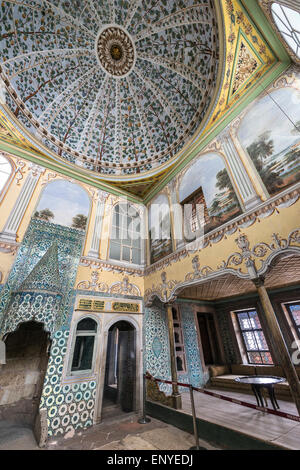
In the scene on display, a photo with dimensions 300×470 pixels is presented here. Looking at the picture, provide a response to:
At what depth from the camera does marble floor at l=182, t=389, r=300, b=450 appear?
3.27m

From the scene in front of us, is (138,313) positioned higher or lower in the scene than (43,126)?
lower

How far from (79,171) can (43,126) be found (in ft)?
6.93

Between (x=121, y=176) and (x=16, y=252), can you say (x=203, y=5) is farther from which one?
(x=16, y=252)

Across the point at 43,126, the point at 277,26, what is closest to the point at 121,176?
the point at 43,126

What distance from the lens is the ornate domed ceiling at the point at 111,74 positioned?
251 inches

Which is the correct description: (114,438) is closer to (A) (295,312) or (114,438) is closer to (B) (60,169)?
(A) (295,312)

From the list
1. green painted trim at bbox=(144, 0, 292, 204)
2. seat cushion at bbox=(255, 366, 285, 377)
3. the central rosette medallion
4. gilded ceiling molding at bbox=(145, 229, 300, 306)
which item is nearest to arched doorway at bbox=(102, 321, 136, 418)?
gilded ceiling molding at bbox=(145, 229, 300, 306)

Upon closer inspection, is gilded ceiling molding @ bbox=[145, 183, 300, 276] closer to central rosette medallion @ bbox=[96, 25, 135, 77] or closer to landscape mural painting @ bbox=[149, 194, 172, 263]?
landscape mural painting @ bbox=[149, 194, 172, 263]

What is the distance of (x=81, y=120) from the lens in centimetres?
846

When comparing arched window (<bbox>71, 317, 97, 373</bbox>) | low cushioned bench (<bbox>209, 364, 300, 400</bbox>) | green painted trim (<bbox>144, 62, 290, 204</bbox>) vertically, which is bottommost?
low cushioned bench (<bbox>209, 364, 300, 400</bbox>)

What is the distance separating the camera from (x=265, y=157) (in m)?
4.92

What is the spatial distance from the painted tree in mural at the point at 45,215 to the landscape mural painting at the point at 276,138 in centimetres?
685

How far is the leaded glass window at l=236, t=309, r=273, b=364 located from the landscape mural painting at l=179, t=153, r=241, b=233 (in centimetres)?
504
